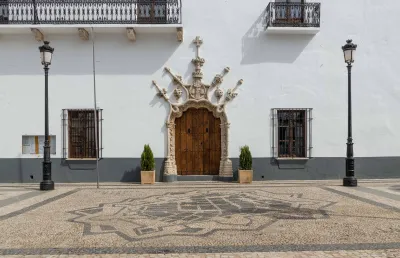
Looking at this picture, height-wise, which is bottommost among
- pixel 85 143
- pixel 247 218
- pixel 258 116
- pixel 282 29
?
pixel 247 218

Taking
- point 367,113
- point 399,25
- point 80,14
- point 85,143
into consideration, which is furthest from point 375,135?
point 80,14

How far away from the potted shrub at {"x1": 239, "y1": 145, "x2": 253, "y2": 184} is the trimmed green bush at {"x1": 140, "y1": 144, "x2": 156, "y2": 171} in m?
2.98

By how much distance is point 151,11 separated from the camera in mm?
12945

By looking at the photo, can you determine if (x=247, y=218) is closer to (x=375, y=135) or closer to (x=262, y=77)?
(x=262, y=77)

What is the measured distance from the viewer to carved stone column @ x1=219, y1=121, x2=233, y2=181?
1262cm

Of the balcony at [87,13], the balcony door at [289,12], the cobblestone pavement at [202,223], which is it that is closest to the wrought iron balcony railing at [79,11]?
the balcony at [87,13]

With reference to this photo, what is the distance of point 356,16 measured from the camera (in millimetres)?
13133

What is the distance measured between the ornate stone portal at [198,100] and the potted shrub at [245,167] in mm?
617

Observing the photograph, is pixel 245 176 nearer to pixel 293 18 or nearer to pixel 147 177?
pixel 147 177

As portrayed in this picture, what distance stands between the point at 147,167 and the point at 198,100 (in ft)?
9.71

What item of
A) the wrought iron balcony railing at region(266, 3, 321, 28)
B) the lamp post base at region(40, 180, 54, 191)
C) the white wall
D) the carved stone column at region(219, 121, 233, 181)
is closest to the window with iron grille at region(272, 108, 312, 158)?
the white wall

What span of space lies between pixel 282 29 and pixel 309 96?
257 cm

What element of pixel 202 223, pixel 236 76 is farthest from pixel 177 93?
pixel 202 223

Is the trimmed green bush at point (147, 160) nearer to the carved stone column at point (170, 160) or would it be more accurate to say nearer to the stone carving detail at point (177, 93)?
the carved stone column at point (170, 160)
